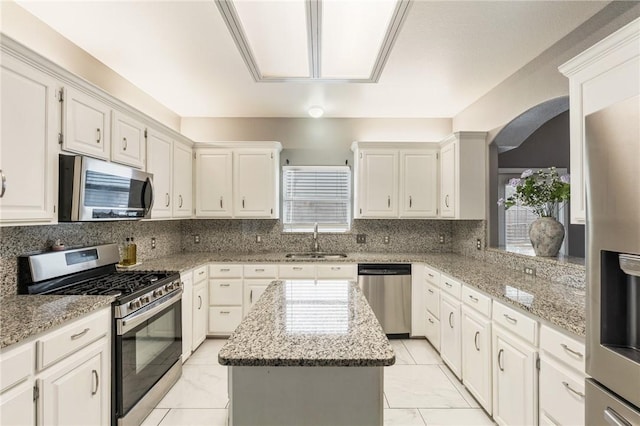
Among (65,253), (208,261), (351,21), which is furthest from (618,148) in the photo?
(208,261)

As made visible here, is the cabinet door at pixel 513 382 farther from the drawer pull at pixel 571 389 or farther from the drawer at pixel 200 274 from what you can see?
the drawer at pixel 200 274

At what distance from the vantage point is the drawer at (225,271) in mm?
3467

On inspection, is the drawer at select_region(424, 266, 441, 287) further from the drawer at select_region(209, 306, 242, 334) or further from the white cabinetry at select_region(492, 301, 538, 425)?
the drawer at select_region(209, 306, 242, 334)

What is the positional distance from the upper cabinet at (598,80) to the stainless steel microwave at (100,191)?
268cm

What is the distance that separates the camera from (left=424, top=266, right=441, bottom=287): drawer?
3.08 metres

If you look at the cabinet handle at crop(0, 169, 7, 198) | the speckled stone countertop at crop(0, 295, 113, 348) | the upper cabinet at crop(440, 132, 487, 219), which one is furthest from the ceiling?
the speckled stone countertop at crop(0, 295, 113, 348)

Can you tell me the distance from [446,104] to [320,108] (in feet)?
4.82

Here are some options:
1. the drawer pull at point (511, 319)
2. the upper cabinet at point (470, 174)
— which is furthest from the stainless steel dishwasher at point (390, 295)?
the drawer pull at point (511, 319)

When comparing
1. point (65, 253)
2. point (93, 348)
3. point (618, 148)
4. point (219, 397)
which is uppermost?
point (618, 148)

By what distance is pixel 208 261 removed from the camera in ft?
11.3

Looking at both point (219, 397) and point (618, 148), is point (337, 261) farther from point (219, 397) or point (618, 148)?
point (618, 148)

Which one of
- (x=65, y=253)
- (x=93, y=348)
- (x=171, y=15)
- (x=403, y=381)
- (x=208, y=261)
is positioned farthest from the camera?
(x=208, y=261)

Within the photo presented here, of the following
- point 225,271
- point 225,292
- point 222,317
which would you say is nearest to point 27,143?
point 225,271

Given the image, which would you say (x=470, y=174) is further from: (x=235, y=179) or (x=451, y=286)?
(x=235, y=179)
